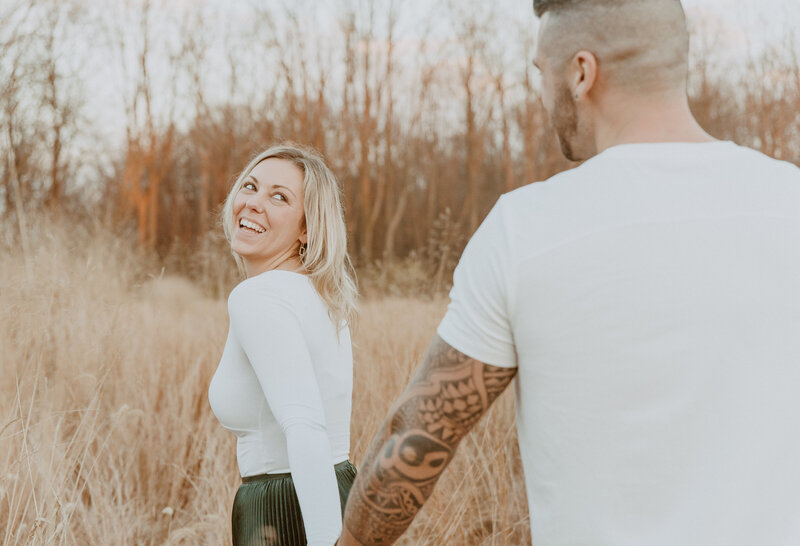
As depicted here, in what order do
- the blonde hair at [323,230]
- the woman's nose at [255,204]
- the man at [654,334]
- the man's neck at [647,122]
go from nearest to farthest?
the man at [654,334] < the man's neck at [647,122] < the blonde hair at [323,230] < the woman's nose at [255,204]

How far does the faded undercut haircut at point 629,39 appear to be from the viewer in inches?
42.0

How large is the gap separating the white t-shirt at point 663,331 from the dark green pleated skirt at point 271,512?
0.83m

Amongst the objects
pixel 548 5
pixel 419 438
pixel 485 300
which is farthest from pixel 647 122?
pixel 419 438

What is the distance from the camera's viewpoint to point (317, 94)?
18.1 meters

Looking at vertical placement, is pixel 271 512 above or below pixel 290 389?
below

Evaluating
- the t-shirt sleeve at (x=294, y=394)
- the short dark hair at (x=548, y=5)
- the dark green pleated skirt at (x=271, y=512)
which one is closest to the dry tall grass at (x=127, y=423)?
the dark green pleated skirt at (x=271, y=512)

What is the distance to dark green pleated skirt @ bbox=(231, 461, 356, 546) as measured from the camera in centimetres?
165

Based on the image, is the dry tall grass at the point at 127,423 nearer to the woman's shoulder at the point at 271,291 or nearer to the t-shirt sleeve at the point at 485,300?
the woman's shoulder at the point at 271,291

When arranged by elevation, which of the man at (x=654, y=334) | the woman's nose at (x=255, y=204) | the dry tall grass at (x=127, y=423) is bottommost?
the dry tall grass at (x=127, y=423)

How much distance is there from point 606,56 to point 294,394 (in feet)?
2.94

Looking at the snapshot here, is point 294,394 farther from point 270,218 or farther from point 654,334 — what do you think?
point 654,334

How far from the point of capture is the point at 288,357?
1531 mm

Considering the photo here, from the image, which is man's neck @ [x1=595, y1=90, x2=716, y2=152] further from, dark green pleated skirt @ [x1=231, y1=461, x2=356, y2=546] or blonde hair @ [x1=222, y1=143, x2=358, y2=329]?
dark green pleated skirt @ [x1=231, y1=461, x2=356, y2=546]

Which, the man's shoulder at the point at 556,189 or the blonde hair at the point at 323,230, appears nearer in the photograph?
the man's shoulder at the point at 556,189
